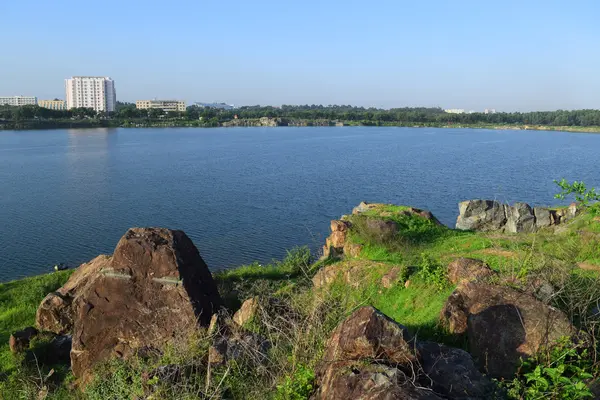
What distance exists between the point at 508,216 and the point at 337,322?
20.7 meters

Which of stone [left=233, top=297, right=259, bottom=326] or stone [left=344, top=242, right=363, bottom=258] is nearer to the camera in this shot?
stone [left=233, top=297, right=259, bottom=326]

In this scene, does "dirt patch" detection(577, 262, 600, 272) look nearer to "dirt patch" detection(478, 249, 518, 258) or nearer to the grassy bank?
the grassy bank

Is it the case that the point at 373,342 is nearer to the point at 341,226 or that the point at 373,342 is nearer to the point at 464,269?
the point at 464,269

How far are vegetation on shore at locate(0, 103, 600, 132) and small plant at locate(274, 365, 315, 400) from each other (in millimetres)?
126650

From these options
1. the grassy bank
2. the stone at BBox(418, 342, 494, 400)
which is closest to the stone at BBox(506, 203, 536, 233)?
the grassy bank

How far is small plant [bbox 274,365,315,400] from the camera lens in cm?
577

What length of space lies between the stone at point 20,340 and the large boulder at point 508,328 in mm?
10927

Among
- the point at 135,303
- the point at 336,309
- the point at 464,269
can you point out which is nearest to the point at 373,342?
the point at 336,309

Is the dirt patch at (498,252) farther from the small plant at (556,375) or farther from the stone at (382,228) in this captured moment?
the small plant at (556,375)

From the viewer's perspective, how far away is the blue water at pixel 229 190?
91.0 ft

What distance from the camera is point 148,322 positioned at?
10477mm

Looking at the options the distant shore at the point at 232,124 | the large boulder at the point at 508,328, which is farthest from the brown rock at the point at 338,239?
the distant shore at the point at 232,124

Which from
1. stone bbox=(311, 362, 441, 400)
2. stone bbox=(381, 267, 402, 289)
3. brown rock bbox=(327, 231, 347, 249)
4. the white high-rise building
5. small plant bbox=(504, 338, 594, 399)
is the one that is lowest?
brown rock bbox=(327, 231, 347, 249)

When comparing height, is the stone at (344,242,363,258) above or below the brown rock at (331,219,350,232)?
below
